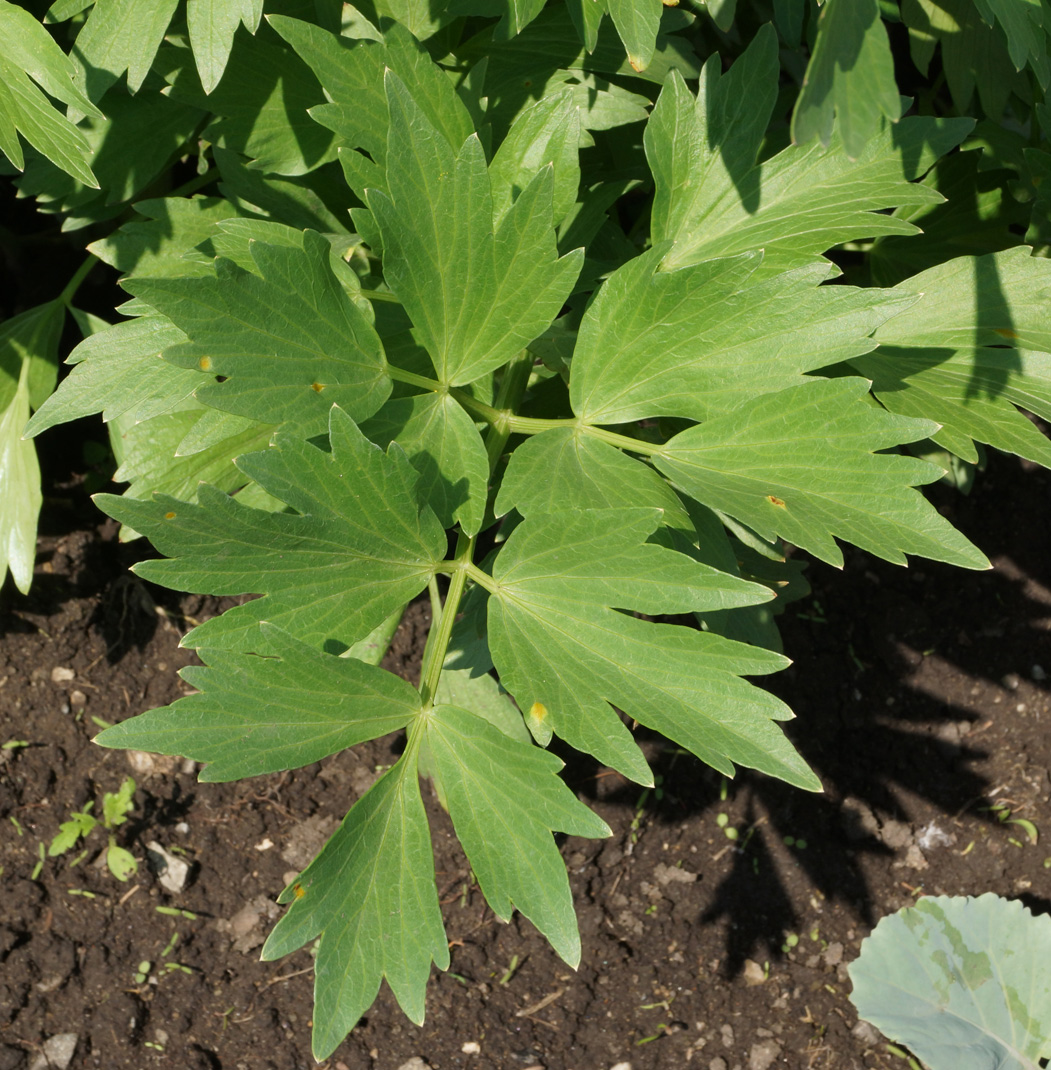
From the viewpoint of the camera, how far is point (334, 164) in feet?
4.57

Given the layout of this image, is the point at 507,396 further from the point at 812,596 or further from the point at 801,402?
the point at 812,596

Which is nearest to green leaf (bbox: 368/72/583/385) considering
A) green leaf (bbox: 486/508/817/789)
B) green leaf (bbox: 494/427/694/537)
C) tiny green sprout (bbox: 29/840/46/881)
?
green leaf (bbox: 494/427/694/537)

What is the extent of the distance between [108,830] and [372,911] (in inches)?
39.9

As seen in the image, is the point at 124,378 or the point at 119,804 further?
the point at 119,804

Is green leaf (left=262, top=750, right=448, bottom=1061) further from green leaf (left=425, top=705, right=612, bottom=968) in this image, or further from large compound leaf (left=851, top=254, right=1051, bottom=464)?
large compound leaf (left=851, top=254, right=1051, bottom=464)

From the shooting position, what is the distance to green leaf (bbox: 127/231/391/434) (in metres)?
0.92

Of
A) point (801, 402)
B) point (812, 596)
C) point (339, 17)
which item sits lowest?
point (812, 596)

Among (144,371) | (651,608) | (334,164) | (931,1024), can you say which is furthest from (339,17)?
(931,1024)

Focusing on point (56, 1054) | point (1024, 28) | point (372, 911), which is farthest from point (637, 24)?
point (56, 1054)

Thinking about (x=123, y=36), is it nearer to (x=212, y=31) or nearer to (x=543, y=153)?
(x=212, y=31)

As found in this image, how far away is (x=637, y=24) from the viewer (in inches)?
38.8

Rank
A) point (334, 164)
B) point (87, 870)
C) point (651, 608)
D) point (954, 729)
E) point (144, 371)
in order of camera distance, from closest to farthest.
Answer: point (651, 608) < point (144, 371) < point (334, 164) < point (87, 870) < point (954, 729)

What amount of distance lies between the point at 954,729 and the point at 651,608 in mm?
1406

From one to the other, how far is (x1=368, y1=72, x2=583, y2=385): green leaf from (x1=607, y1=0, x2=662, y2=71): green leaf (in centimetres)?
18
